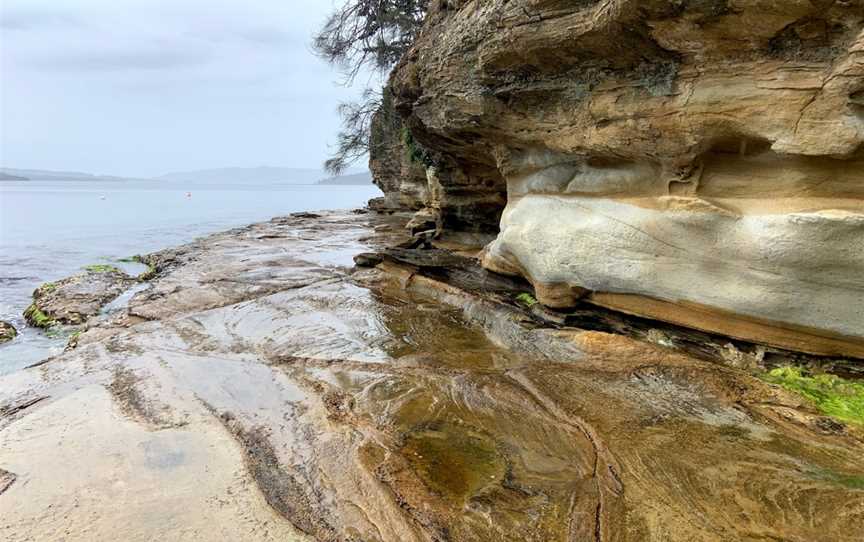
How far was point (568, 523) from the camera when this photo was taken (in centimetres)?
285

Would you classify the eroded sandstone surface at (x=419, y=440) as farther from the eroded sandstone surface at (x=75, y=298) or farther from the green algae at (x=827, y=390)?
the eroded sandstone surface at (x=75, y=298)

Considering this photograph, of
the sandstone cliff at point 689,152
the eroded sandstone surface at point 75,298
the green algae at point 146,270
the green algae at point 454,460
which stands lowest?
the green algae at point 146,270

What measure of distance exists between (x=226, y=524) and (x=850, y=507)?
352 cm

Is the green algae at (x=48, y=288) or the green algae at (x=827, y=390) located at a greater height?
the green algae at (x=827, y=390)

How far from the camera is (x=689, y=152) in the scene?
4730 millimetres

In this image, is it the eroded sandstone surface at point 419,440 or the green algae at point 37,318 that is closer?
the eroded sandstone surface at point 419,440

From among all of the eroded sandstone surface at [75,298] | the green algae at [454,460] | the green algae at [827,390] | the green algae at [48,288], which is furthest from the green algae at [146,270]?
the green algae at [827,390]

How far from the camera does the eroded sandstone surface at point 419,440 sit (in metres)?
2.91

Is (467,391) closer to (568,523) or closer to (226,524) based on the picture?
(568,523)

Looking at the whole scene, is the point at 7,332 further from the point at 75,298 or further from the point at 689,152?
the point at 689,152

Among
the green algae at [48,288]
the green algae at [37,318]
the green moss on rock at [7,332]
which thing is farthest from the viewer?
the green algae at [48,288]

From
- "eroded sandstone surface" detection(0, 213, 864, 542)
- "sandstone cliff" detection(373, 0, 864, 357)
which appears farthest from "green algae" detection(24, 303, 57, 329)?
"sandstone cliff" detection(373, 0, 864, 357)

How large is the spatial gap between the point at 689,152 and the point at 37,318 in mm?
9719

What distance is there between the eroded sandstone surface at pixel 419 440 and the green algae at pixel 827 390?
0.55ft
